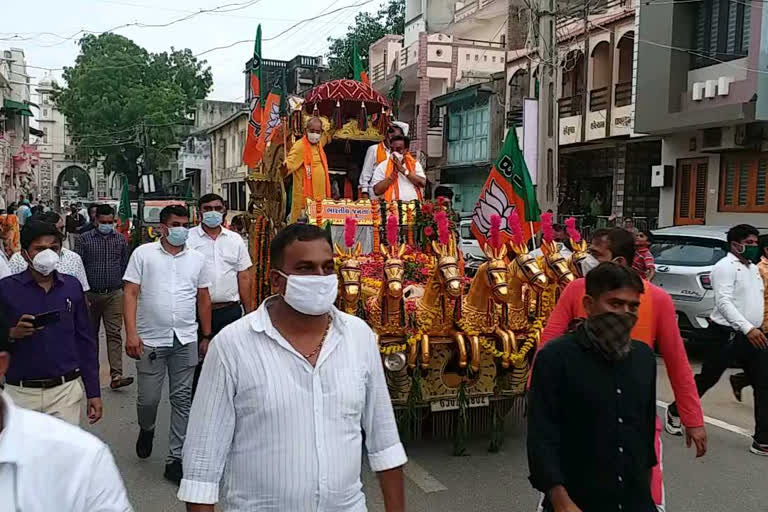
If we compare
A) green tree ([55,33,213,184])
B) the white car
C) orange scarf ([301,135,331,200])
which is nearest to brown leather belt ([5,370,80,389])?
orange scarf ([301,135,331,200])

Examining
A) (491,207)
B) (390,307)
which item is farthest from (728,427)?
(390,307)

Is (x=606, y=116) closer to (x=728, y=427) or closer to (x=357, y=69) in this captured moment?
(x=357, y=69)

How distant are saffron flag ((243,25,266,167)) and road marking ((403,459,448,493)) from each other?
611cm

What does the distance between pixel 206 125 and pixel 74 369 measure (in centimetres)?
4544

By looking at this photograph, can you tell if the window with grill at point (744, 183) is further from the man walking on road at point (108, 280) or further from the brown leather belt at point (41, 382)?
the brown leather belt at point (41, 382)

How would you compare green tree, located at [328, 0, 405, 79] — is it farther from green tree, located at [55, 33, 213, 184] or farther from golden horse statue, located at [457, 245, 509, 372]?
golden horse statue, located at [457, 245, 509, 372]

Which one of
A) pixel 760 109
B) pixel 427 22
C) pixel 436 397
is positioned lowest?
pixel 436 397

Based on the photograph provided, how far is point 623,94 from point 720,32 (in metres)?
3.28

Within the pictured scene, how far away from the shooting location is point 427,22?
3359cm

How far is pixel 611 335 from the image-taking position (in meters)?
2.69

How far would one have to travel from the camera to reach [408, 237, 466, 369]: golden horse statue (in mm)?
5297

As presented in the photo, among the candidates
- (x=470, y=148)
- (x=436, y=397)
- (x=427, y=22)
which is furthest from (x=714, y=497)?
(x=427, y=22)

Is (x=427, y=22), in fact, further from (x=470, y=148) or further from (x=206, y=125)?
A: (x=206, y=125)

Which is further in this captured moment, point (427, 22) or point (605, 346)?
point (427, 22)
